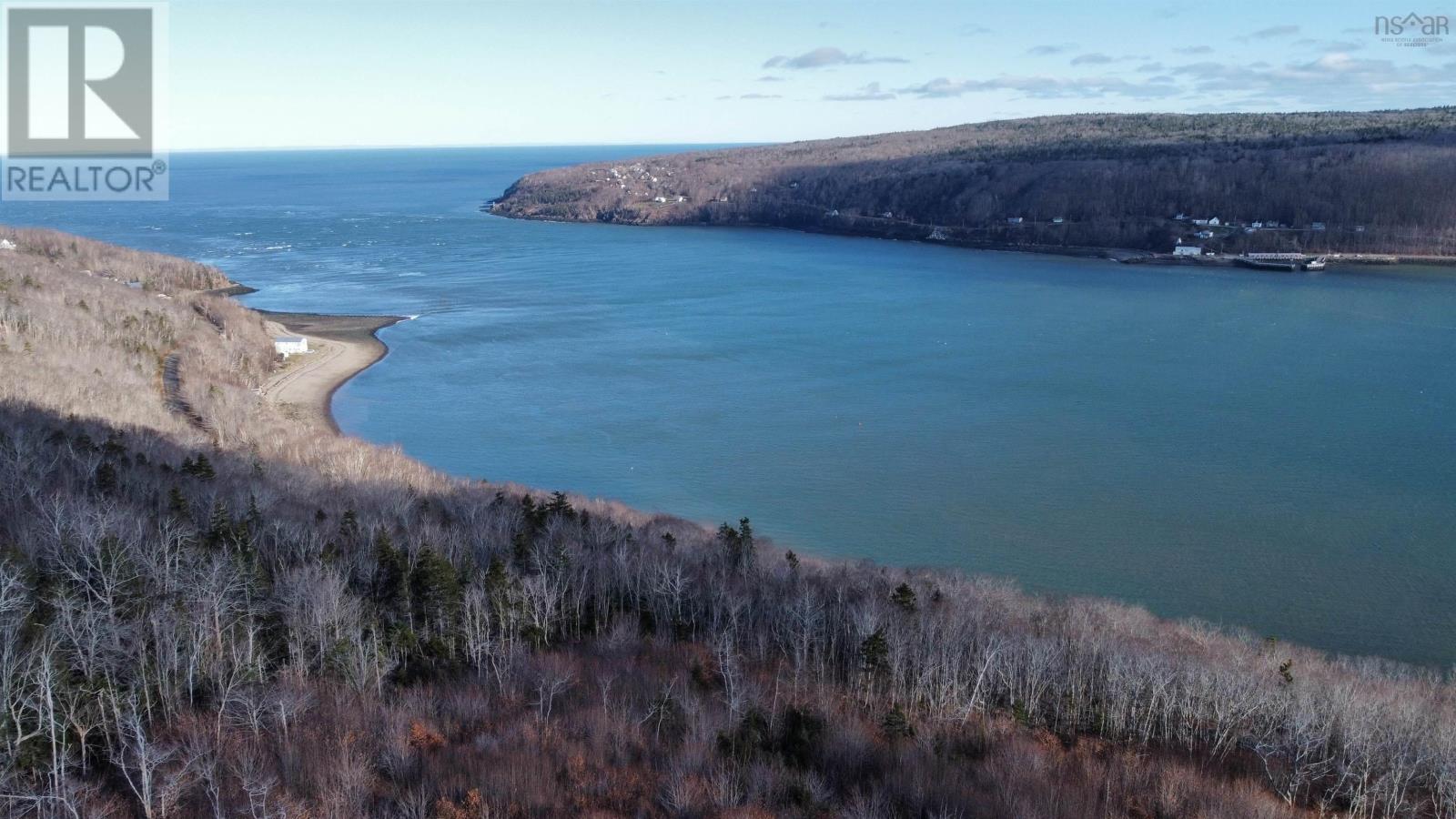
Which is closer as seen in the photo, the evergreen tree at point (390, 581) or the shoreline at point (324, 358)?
the evergreen tree at point (390, 581)

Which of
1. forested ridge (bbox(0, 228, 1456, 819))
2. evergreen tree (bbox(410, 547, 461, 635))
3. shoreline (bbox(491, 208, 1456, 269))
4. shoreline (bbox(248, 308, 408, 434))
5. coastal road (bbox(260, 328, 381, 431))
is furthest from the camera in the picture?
shoreline (bbox(491, 208, 1456, 269))

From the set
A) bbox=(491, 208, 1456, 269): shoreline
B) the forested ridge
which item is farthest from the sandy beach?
bbox=(491, 208, 1456, 269): shoreline

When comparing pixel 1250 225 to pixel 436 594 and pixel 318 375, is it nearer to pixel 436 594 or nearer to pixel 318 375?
pixel 318 375

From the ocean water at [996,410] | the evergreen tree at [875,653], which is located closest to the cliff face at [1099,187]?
the ocean water at [996,410]

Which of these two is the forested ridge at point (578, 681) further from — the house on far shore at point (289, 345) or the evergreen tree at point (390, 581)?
the house on far shore at point (289, 345)

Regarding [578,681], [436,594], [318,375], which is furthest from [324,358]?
[578,681]

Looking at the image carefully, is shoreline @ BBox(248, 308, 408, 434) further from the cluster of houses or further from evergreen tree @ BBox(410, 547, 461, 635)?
the cluster of houses
